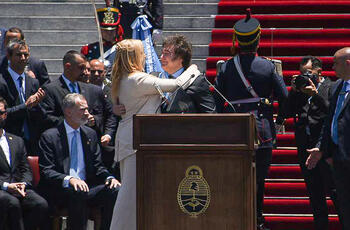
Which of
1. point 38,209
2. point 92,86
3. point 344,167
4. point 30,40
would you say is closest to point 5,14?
point 30,40

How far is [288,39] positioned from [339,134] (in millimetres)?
4594

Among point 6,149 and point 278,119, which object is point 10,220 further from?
point 278,119

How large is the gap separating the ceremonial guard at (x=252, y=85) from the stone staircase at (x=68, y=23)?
3.29m

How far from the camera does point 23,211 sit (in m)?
8.19

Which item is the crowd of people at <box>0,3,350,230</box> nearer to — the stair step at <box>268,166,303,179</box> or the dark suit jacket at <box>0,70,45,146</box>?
the dark suit jacket at <box>0,70,45,146</box>

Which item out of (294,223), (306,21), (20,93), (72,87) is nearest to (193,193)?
(72,87)

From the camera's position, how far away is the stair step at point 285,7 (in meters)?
12.2

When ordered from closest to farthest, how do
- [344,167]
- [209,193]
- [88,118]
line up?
[209,193], [344,167], [88,118]

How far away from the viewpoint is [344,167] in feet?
24.1

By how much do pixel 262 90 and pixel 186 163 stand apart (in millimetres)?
2644

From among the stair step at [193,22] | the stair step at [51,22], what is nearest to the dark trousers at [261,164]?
the stair step at [193,22]

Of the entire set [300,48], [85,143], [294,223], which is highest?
[300,48]

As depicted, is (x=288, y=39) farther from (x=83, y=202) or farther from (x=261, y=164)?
(x=83, y=202)

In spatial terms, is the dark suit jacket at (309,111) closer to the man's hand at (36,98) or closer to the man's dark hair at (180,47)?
the man's dark hair at (180,47)
